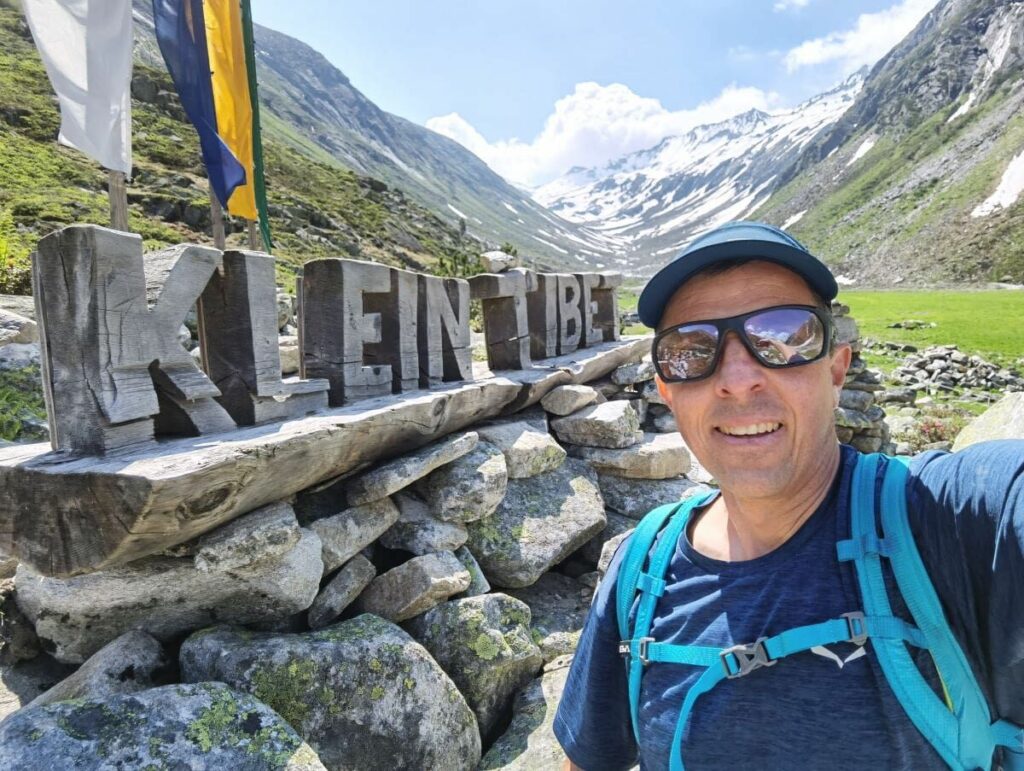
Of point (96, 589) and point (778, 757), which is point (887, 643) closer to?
point (778, 757)

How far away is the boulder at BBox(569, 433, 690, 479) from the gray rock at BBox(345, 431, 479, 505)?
7.96 ft

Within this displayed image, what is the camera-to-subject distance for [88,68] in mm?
6320

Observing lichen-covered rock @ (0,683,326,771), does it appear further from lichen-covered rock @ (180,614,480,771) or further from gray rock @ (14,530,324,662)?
gray rock @ (14,530,324,662)

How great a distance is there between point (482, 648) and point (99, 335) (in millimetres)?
3473

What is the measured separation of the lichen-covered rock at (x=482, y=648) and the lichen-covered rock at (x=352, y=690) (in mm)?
378

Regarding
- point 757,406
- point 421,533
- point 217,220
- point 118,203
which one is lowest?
point 421,533

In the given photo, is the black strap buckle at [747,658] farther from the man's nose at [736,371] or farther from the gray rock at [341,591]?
the gray rock at [341,591]

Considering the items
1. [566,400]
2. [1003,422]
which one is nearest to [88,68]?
[566,400]

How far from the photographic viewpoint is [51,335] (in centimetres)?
366

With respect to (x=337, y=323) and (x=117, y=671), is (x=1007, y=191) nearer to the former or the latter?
(x=337, y=323)

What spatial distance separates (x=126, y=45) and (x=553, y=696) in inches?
315

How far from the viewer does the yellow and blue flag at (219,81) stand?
815 centimetres

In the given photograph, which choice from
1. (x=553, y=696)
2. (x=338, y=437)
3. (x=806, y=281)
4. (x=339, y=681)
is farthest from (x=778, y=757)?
(x=338, y=437)

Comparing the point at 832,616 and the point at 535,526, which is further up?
the point at 832,616
